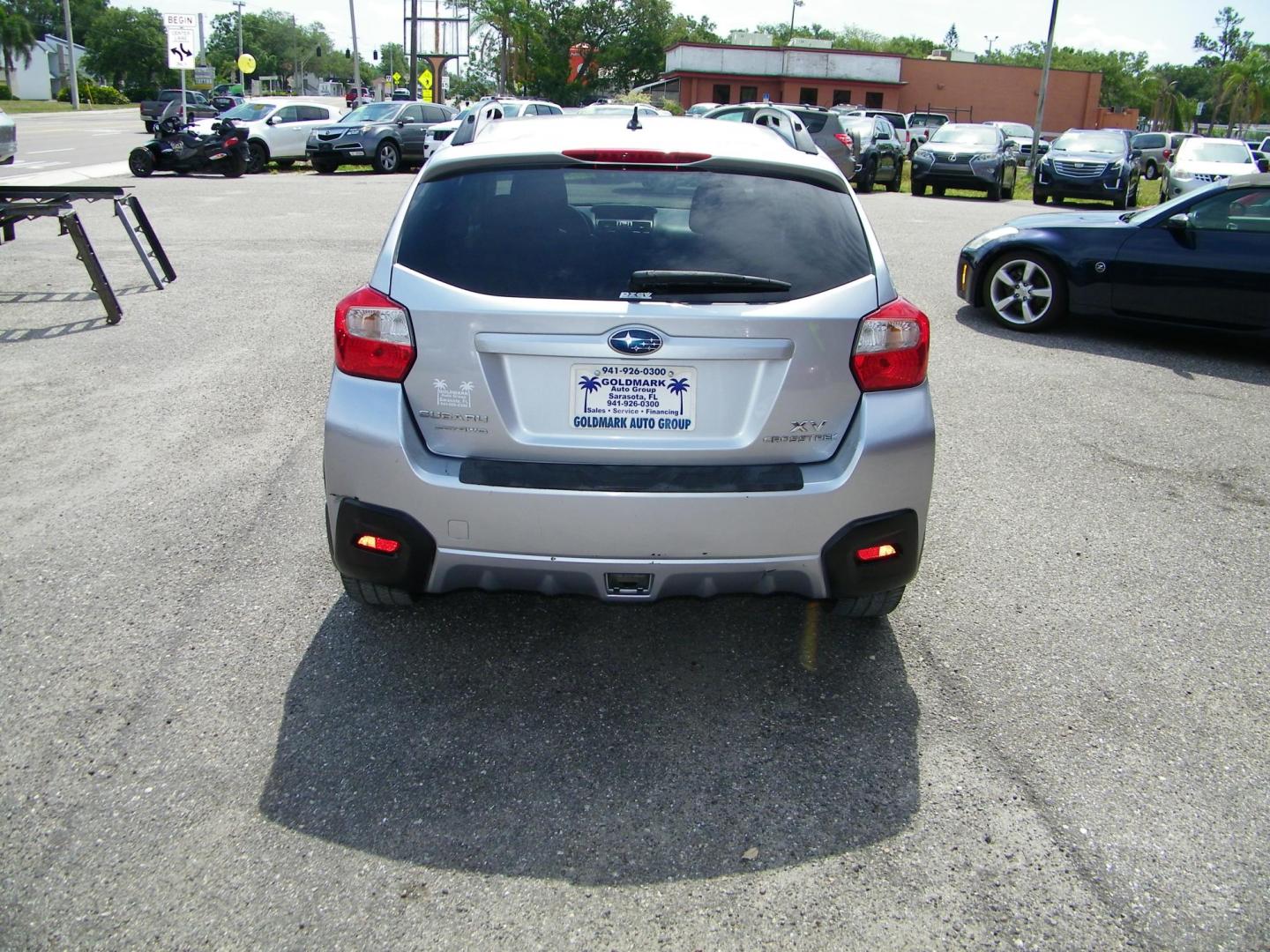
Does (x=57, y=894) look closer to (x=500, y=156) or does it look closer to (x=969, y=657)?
(x=500, y=156)

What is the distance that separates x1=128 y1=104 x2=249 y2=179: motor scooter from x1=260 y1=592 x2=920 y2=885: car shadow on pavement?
822 inches

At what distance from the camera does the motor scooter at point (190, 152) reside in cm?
2172

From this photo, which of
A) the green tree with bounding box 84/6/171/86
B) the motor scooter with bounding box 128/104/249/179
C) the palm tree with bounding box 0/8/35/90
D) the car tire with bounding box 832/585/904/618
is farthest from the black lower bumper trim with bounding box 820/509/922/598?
the green tree with bounding box 84/6/171/86

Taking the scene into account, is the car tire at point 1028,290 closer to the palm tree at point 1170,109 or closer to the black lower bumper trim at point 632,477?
the black lower bumper trim at point 632,477

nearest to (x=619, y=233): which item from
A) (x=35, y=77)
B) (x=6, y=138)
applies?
(x=6, y=138)

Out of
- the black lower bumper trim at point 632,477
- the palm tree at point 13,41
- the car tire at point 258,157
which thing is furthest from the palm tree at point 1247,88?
the palm tree at point 13,41

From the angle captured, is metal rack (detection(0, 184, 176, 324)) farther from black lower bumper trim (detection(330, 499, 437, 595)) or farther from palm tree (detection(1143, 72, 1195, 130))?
palm tree (detection(1143, 72, 1195, 130))

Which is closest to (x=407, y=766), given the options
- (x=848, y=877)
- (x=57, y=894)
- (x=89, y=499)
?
(x=57, y=894)

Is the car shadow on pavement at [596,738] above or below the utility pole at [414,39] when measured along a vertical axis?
below

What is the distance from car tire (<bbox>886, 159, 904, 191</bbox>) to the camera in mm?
26328

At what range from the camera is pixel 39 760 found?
9.94ft

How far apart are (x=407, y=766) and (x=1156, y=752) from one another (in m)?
2.23

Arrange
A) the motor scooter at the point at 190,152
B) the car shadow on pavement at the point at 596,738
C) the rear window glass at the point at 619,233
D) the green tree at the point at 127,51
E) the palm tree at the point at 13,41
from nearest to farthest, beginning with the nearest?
→ 1. the car shadow on pavement at the point at 596,738
2. the rear window glass at the point at 619,233
3. the motor scooter at the point at 190,152
4. the palm tree at the point at 13,41
5. the green tree at the point at 127,51

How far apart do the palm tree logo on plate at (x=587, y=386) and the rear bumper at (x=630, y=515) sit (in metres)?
0.26
